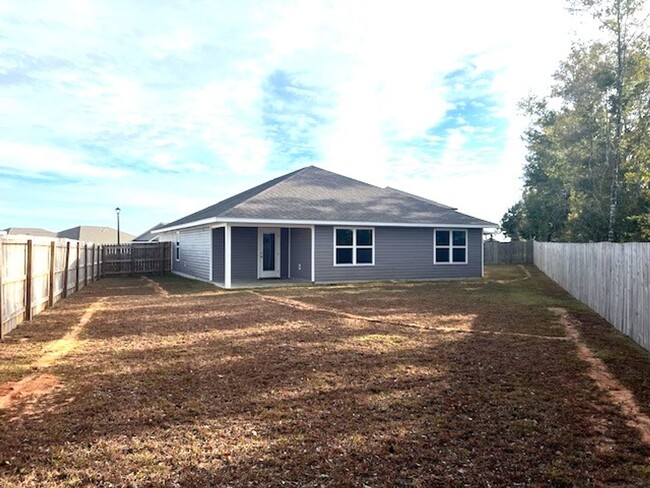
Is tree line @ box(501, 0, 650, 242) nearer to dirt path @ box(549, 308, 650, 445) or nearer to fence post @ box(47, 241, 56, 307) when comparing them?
dirt path @ box(549, 308, 650, 445)

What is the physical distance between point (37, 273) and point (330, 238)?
9.83 metres

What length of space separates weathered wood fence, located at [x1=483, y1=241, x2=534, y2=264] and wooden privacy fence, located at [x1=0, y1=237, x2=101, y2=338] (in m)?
28.0

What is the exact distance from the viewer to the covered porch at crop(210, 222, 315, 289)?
18188 millimetres

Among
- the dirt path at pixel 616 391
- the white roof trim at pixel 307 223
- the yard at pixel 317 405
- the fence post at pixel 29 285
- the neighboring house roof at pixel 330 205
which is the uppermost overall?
the neighboring house roof at pixel 330 205

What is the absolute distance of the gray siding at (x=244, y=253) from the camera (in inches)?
735

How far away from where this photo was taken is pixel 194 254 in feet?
68.8

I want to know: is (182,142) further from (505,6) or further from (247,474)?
(247,474)

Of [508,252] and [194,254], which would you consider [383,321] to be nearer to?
[194,254]

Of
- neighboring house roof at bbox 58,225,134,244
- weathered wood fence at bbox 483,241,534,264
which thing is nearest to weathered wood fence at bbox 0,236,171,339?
weathered wood fence at bbox 483,241,534,264

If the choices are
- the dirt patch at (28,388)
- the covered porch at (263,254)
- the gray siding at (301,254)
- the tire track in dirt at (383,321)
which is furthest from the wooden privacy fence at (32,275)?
the gray siding at (301,254)

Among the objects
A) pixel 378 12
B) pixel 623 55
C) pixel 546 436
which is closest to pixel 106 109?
pixel 378 12

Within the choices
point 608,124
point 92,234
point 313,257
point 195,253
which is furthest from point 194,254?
point 92,234

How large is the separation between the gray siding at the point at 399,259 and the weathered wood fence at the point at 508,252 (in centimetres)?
1526

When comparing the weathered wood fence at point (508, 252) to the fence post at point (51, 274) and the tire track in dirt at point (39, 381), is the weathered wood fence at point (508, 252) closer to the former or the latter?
the fence post at point (51, 274)
